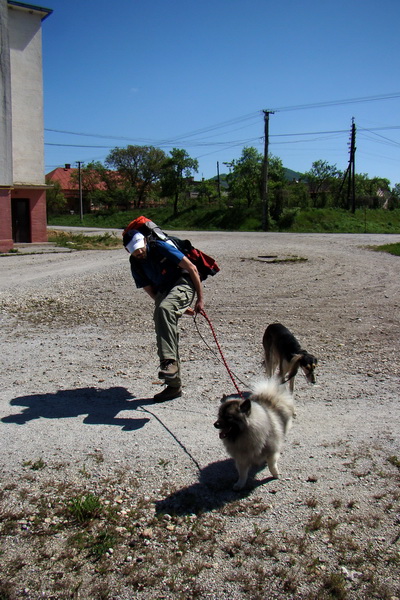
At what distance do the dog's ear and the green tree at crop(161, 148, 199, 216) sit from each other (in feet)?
186

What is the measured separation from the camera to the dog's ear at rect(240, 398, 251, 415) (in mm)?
3750

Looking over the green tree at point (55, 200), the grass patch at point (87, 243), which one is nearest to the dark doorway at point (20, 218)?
the grass patch at point (87, 243)

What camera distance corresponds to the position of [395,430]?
4.74 m

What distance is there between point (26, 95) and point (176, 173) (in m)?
31.7

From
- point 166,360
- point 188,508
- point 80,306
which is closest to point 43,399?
point 166,360

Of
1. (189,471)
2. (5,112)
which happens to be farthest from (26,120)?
(189,471)

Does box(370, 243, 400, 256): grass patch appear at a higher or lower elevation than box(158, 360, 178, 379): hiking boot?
higher

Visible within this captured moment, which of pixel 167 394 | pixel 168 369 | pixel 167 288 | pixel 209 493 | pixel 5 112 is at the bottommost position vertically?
pixel 209 493

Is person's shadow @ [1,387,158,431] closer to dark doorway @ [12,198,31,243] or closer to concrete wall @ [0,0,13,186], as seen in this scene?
concrete wall @ [0,0,13,186]

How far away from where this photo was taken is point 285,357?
18.0 ft

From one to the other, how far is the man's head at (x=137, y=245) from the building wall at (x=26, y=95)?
25.3 meters

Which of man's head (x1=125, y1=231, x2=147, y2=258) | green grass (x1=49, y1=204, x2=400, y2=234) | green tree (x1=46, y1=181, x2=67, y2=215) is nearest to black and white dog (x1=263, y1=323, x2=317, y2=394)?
man's head (x1=125, y1=231, x2=147, y2=258)

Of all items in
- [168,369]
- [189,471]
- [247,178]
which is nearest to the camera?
[189,471]

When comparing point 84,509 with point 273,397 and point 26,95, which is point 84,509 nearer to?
point 273,397
